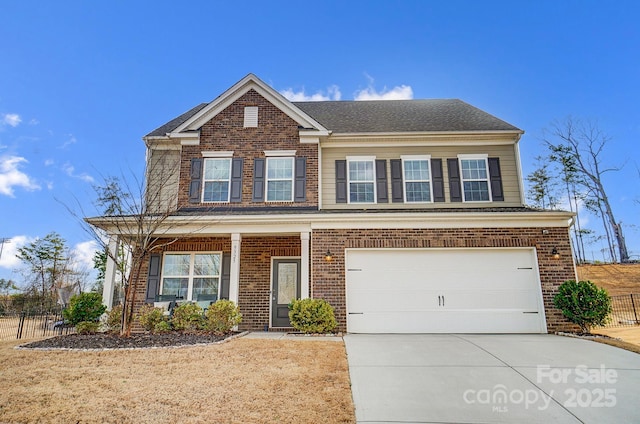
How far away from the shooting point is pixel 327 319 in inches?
346

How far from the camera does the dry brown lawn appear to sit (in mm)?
3742

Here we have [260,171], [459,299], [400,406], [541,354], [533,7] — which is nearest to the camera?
[400,406]

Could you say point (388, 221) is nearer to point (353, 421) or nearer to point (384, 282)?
point (384, 282)

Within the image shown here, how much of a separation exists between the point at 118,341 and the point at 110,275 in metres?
2.85

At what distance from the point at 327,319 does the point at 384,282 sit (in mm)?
1909

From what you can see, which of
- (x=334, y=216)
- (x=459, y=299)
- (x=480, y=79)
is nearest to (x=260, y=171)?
(x=334, y=216)

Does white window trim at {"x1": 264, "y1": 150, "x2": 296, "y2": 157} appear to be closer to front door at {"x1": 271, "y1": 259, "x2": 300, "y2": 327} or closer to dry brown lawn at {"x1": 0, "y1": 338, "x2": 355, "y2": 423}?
front door at {"x1": 271, "y1": 259, "x2": 300, "y2": 327}

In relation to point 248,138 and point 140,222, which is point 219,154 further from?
point 140,222

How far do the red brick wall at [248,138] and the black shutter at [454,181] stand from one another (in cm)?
446

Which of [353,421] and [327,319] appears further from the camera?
[327,319]

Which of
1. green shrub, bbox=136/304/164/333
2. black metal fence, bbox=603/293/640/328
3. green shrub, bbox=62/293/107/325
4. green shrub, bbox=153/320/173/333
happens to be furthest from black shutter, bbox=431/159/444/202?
green shrub, bbox=62/293/107/325

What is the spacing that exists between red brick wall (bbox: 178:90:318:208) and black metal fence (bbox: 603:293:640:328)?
40.9 ft

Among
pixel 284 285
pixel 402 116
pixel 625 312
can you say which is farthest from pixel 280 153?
pixel 625 312

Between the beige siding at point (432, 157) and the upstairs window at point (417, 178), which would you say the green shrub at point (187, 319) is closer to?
the beige siding at point (432, 157)
